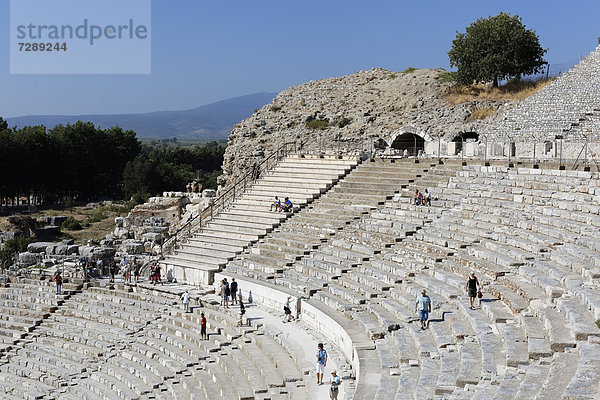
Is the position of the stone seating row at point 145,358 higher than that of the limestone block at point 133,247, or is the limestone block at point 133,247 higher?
the limestone block at point 133,247

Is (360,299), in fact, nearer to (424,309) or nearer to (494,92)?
(424,309)

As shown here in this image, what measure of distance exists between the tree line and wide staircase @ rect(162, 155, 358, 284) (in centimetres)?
2497

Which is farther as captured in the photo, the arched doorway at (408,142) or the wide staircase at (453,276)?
the arched doorway at (408,142)

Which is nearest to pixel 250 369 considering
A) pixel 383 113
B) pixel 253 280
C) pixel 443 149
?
pixel 253 280

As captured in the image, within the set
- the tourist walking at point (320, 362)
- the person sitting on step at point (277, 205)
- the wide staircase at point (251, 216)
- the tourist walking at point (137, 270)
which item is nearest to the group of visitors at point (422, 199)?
the wide staircase at point (251, 216)

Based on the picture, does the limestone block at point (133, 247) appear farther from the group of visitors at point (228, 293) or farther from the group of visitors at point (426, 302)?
the group of visitors at point (426, 302)

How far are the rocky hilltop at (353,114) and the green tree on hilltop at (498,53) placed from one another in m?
1.76

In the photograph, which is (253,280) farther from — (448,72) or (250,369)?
(448,72)

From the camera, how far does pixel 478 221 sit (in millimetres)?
17109

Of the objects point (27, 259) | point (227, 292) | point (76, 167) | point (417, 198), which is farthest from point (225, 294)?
point (76, 167)

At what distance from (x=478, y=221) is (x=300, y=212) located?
7.28m

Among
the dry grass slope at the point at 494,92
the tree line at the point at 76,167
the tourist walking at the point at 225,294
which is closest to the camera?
the tourist walking at the point at 225,294

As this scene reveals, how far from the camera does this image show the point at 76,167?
5747 centimetres

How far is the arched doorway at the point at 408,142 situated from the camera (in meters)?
29.0
